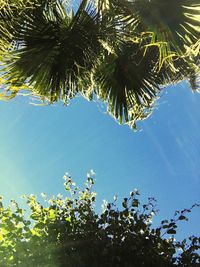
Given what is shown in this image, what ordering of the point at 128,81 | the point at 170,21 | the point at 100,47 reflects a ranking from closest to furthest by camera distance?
the point at 170,21 → the point at 100,47 → the point at 128,81

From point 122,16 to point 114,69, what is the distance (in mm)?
1498

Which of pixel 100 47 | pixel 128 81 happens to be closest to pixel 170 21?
pixel 100 47

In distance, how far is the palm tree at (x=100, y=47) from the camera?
16.1 ft

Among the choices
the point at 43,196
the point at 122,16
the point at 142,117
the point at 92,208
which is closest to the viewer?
the point at 122,16

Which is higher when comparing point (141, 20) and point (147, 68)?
point (147, 68)

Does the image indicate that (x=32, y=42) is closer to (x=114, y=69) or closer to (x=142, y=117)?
(x=114, y=69)

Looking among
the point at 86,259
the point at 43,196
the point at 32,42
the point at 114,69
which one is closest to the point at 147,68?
the point at 114,69

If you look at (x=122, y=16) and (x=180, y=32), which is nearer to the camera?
(x=180, y=32)

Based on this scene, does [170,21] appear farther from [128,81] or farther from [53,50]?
[128,81]

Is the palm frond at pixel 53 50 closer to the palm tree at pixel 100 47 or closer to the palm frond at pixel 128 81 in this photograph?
the palm tree at pixel 100 47

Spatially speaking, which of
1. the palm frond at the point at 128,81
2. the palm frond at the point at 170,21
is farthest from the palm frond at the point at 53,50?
the palm frond at the point at 170,21

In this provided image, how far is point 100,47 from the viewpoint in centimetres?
615

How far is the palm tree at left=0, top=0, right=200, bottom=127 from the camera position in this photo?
489 cm

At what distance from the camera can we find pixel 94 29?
19.4 ft
